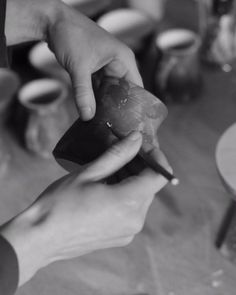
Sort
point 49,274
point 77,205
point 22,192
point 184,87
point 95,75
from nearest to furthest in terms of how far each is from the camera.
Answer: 1. point 77,205
2. point 95,75
3. point 49,274
4. point 22,192
5. point 184,87

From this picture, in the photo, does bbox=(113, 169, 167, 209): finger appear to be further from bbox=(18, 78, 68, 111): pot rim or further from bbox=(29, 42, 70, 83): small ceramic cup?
bbox=(29, 42, 70, 83): small ceramic cup

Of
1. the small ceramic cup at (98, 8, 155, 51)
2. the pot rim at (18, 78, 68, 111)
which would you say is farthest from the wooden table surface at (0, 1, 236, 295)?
the small ceramic cup at (98, 8, 155, 51)

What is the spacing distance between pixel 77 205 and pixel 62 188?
0.04m

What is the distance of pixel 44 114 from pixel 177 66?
39 centimetres

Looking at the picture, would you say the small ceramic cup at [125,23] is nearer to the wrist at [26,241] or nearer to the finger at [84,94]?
the finger at [84,94]

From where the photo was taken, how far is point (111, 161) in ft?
2.64

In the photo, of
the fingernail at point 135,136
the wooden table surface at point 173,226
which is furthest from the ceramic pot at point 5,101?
the fingernail at point 135,136

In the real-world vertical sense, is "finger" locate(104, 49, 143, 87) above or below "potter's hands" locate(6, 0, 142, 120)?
below

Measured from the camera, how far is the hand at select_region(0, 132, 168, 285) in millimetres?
792

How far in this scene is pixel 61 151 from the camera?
93cm

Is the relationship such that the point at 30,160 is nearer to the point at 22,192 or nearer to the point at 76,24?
the point at 22,192

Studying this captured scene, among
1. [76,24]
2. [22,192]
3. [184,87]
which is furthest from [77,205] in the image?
[184,87]

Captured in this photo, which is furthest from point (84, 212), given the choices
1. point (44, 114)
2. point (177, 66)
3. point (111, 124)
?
point (177, 66)

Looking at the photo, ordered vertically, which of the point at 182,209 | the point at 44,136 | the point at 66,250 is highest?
the point at 66,250
